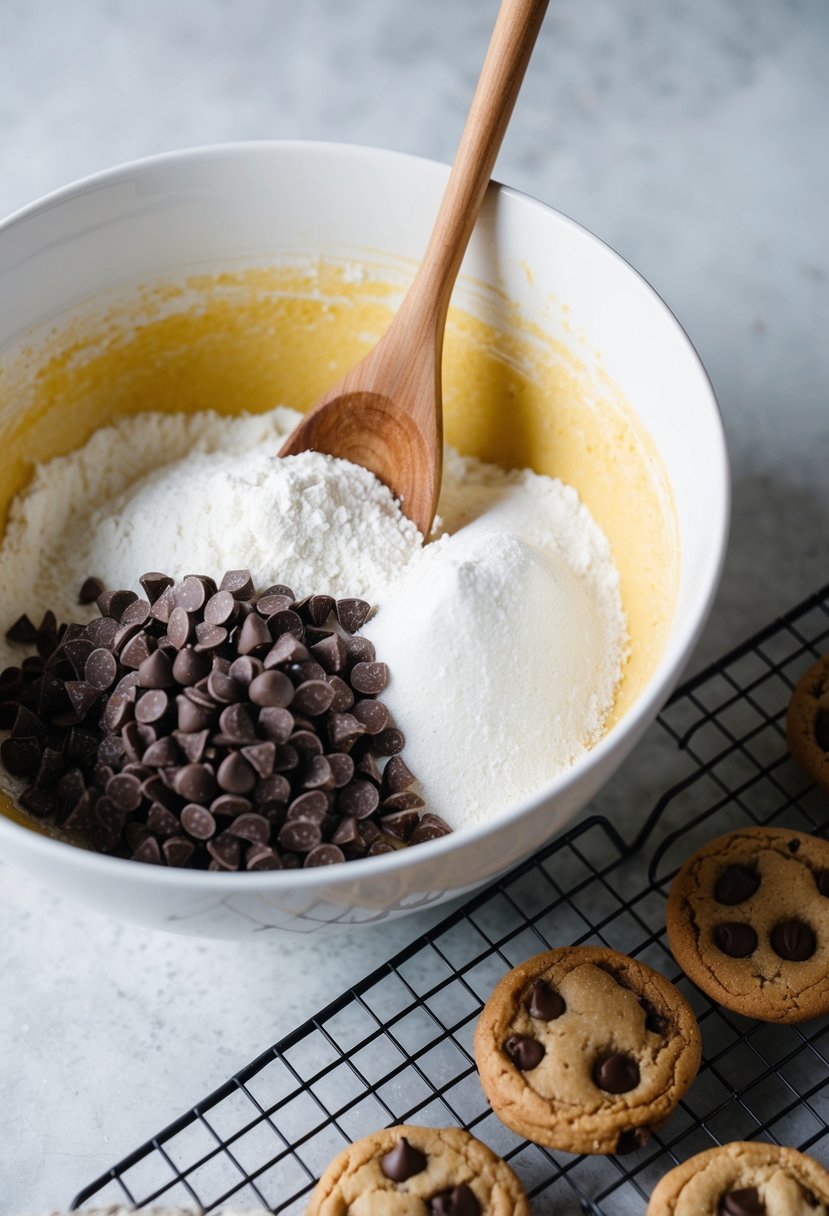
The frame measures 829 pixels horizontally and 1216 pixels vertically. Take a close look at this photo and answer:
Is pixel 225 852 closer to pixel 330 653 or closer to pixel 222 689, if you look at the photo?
pixel 222 689

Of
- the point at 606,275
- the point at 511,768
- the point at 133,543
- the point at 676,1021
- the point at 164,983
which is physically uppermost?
the point at 606,275

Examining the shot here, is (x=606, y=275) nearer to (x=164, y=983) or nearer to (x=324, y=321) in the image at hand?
(x=324, y=321)

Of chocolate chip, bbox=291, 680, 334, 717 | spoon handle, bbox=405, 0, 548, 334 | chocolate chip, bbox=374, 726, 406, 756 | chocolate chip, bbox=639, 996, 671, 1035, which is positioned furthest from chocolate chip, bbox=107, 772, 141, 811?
spoon handle, bbox=405, 0, 548, 334

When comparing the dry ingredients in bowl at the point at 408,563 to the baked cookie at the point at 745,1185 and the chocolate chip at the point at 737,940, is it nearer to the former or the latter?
the chocolate chip at the point at 737,940

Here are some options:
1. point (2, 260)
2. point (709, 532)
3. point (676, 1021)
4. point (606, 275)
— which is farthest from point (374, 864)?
point (2, 260)

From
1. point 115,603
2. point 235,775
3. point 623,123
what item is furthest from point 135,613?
point 623,123

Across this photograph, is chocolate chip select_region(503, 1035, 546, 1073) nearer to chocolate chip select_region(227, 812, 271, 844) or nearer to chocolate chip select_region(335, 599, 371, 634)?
chocolate chip select_region(227, 812, 271, 844)
